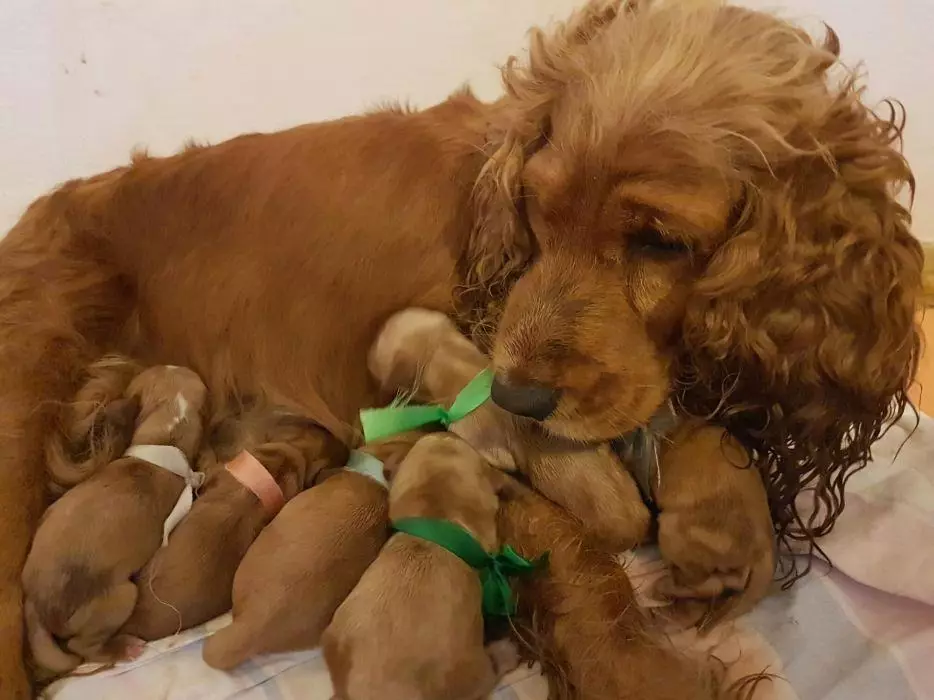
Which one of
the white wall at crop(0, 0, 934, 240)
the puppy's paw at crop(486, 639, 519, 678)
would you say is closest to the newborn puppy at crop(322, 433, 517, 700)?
the puppy's paw at crop(486, 639, 519, 678)

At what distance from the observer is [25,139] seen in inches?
91.3

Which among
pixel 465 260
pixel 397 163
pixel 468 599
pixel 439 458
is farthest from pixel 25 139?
pixel 468 599

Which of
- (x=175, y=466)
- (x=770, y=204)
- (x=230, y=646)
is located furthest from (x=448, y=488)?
(x=770, y=204)

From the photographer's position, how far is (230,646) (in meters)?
1.28

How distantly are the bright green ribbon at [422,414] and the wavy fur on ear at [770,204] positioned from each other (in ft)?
0.79

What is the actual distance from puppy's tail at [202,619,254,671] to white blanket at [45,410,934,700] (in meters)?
0.04

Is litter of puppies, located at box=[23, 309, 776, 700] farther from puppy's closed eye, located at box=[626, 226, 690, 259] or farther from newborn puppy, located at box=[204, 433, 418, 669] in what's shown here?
puppy's closed eye, located at box=[626, 226, 690, 259]

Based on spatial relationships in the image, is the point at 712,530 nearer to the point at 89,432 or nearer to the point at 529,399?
the point at 529,399

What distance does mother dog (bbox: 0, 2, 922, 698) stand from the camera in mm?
1252

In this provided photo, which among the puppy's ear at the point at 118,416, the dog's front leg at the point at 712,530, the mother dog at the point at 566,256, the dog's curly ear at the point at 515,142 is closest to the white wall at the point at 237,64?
the mother dog at the point at 566,256

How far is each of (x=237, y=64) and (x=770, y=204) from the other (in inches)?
64.8

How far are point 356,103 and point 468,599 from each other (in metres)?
1.66

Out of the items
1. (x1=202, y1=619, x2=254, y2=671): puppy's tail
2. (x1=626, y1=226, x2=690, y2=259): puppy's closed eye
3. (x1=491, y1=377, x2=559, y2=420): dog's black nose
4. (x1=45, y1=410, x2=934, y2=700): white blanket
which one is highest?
(x1=626, y1=226, x2=690, y2=259): puppy's closed eye

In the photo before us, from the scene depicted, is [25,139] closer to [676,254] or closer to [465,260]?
[465,260]
